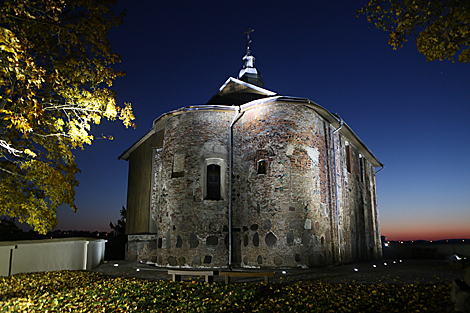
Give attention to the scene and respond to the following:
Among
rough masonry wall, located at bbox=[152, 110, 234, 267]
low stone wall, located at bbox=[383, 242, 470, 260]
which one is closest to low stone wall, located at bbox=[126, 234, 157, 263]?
rough masonry wall, located at bbox=[152, 110, 234, 267]

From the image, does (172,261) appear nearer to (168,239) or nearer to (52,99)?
(168,239)

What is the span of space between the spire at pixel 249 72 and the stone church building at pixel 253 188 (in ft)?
23.9

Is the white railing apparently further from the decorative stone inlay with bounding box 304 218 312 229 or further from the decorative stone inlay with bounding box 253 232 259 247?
the decorative stone inlay with bounding box 304 218 312 229

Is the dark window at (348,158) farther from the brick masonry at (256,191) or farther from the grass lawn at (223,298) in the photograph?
the grass lawn at (223,298)

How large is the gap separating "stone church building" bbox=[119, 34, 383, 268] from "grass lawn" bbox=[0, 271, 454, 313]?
5.11 m

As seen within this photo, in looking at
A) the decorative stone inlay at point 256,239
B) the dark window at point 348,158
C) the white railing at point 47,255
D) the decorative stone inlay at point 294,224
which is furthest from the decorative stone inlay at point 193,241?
the dark window at point 348,158

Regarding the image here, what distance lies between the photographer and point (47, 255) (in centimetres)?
1329

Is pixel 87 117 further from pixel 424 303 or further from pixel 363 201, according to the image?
pixel 363 201

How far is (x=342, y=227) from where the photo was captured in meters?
16.2

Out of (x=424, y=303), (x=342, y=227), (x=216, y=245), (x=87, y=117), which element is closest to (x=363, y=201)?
(x=342, y=227)

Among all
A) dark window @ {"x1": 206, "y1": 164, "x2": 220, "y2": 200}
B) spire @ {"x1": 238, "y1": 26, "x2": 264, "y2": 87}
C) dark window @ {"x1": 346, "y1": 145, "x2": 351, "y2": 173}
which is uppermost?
spire @ {"x1": 238, "y1": 26, "x2": 264, "y2": 87}

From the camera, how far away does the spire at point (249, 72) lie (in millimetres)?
22392

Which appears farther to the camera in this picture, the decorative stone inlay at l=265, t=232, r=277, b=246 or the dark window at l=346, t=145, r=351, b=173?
the dark window at l=346, t=145, r=351, b=173

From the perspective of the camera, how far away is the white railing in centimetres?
1221
